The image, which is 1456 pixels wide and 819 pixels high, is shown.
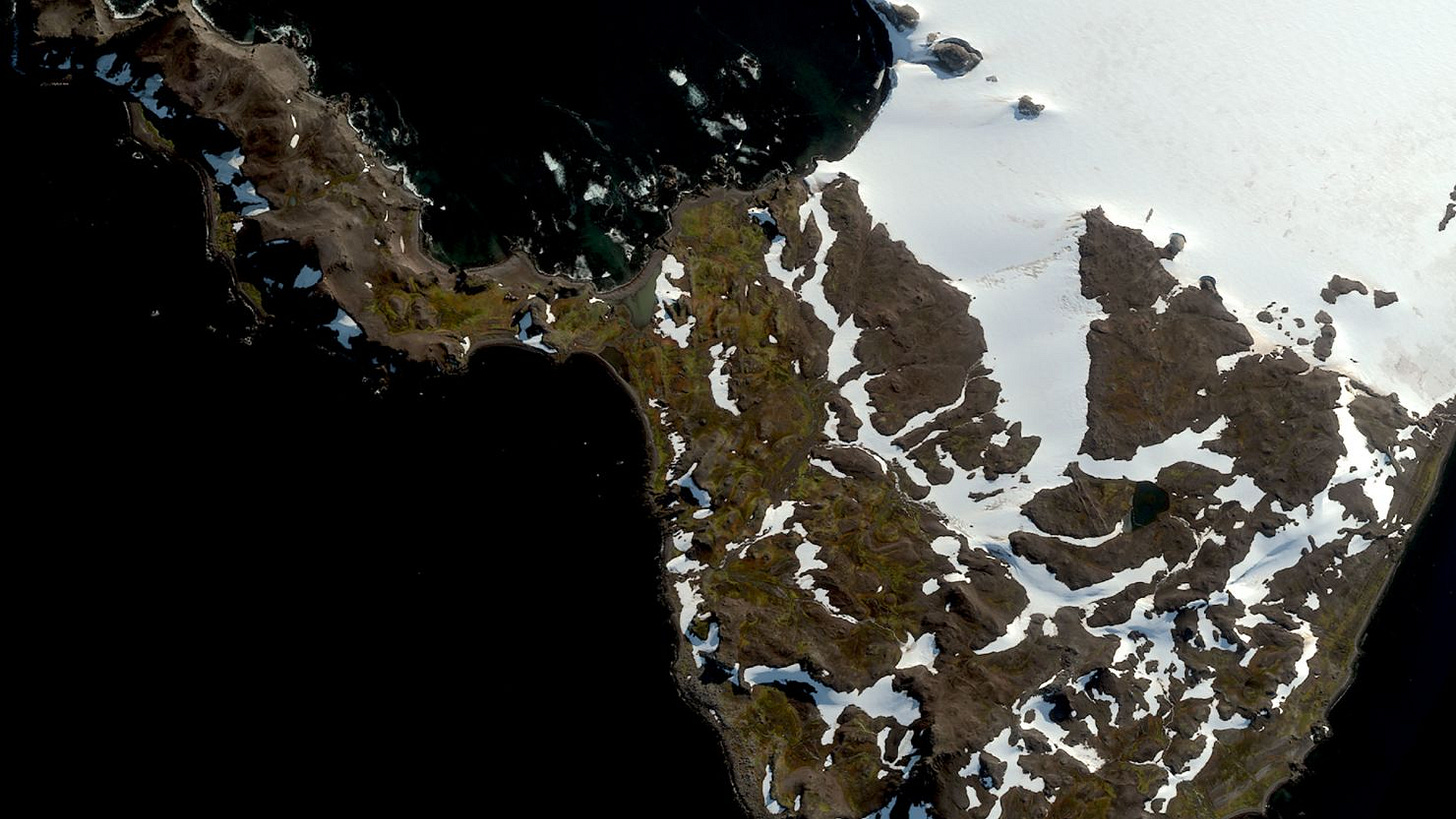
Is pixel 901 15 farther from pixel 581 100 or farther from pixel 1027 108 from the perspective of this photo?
pixel 581 100

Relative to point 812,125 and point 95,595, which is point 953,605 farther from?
point 95,595

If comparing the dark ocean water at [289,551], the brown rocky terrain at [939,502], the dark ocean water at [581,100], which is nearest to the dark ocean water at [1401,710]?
the brown rocky terrain at [939,502]

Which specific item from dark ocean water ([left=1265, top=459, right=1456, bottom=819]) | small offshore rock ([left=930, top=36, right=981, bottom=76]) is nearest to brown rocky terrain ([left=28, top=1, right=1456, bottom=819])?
dark ocean water ([left=1265, top=459, right=1456, bottom=819])

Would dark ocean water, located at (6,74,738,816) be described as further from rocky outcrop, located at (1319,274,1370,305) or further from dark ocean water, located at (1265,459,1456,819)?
rocky outcrop, located at (1319,274,1370,305)

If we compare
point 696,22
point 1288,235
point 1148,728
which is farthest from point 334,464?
point 1288,235

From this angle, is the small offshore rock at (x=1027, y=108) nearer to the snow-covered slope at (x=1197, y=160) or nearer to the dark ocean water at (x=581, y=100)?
the snow-covered slope at (x=1197, y=160)

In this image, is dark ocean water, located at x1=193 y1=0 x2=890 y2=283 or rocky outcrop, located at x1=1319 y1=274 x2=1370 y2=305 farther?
rocky outcrop, located at x1=1319 y1=274 x2=1370 y2=305

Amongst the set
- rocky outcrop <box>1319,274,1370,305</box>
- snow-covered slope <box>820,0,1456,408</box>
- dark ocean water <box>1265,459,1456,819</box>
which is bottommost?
dark ocean water <box>1265,459,1456,819</box>
